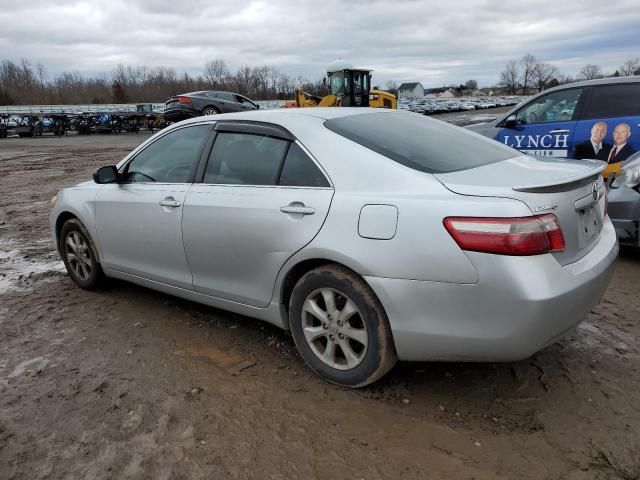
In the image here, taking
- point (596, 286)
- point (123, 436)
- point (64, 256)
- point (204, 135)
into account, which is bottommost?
point (123, 436)

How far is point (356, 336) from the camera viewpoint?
288 cm

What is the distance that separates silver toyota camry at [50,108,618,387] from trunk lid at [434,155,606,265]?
0.01m

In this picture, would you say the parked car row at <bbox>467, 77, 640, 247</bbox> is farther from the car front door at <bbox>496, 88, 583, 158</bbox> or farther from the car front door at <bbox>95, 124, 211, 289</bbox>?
the car front door at <bbox>95, 124, 211, 289</bbox>

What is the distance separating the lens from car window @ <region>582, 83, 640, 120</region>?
6102 mm

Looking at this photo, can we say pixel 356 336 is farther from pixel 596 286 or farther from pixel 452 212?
pixel 596 286

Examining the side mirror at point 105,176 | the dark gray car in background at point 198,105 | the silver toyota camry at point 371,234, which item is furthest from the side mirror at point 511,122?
the dark gray car in background at point 198,105

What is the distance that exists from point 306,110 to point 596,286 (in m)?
2.04

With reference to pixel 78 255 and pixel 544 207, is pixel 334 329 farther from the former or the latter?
pixel 78 255

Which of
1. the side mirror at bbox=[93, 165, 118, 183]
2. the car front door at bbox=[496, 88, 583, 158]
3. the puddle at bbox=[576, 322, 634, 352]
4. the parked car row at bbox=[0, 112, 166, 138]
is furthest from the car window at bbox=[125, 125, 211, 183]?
the parked car row at bbox=[0, 112, 166, 138]

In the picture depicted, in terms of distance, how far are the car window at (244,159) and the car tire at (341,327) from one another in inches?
29.2

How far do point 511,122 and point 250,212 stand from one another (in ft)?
17.2

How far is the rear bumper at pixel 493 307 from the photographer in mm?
2387

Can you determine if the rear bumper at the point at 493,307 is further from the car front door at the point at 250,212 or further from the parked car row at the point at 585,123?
the parked car row at the point at 585,123

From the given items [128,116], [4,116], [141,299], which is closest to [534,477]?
[141,299]
